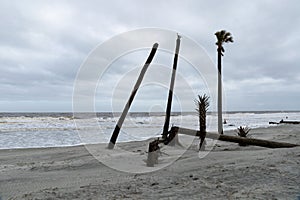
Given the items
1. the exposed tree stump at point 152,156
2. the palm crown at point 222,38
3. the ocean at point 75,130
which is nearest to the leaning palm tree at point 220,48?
the palm crown at point 222,38

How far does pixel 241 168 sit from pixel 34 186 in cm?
432

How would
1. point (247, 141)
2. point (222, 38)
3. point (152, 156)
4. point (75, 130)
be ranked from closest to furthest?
1. point (152, 156)
2. point (247, 141)
3. point (222, 38)
4. point (75, 130)

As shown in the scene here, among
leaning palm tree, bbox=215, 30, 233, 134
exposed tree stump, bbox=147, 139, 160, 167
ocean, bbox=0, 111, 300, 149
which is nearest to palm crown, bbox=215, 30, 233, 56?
leaning palm tree, bbox=215, 30, 233, 134

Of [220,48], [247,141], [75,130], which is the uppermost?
[220,48]

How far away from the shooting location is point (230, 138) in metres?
→ 10.0

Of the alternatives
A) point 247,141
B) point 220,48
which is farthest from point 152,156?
point 220,48

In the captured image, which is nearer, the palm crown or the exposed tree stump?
the exposed tree stump

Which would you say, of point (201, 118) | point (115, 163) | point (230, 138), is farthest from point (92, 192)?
point (230, 138)

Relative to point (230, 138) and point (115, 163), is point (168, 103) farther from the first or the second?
point (115, 163)

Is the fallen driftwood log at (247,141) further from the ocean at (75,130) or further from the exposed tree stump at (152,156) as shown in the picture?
the exposed tree stump at (152,156)

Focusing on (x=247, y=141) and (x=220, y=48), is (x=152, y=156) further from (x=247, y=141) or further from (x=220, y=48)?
(x=220, y=48)

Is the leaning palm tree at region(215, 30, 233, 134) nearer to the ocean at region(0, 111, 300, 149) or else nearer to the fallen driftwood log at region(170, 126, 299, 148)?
the ocean at region(0, 111, 300, 149)

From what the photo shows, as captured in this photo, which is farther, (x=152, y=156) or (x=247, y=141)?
(x=247, y=141)

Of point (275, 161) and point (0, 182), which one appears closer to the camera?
point (275, 161)
